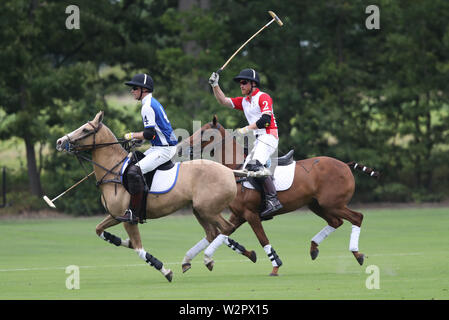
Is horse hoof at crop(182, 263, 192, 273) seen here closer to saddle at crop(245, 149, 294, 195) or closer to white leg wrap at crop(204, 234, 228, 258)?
white leg wrap at crop(204, 234, 228, 258)

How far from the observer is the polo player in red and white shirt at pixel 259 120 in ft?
43.1

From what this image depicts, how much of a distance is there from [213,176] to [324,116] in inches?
790

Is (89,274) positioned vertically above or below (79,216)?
above

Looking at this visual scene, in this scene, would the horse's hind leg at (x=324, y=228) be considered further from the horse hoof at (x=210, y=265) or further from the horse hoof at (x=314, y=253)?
the horse hoof at (x=210, y=265)

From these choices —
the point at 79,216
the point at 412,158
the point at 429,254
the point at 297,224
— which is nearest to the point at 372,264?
the point at 429,254

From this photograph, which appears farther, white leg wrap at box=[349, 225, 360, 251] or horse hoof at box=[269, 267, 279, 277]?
white leg wrap at box=[349, 225, 360, 251]

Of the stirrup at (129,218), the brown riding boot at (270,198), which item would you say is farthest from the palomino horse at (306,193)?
the stirrup at (129,218)

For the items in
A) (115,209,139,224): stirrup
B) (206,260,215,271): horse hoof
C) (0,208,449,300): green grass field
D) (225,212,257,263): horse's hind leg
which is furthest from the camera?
(225,212,257,263): horse's hind leg

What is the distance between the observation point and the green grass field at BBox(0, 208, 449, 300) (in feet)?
34.2

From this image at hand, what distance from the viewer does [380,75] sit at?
33312 mm

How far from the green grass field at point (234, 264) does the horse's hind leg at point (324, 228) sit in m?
0.24

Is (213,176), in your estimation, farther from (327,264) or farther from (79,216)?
(79,216)

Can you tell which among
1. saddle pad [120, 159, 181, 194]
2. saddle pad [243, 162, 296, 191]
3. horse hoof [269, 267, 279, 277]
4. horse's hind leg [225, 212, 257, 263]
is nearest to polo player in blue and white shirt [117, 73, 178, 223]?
saddle pad [120, 159, 181, 194]

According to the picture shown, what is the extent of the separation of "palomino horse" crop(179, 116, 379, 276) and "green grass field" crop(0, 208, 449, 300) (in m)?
0.63
